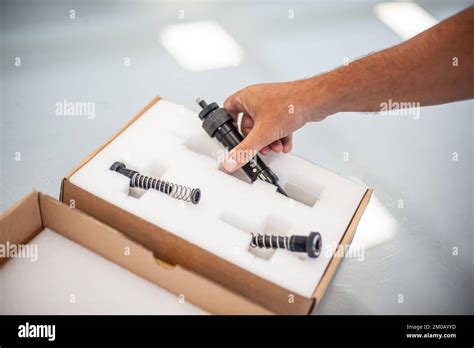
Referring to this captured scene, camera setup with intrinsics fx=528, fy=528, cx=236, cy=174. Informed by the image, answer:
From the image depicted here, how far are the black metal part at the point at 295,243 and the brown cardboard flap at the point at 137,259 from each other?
10 cm

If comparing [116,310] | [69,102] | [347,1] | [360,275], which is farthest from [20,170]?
[347,1]

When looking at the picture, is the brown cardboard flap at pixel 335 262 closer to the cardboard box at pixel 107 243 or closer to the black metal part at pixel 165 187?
the cardboard box at pixel 107 243

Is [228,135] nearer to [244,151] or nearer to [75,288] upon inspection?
[244,151]

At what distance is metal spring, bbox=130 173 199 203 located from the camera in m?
0.86

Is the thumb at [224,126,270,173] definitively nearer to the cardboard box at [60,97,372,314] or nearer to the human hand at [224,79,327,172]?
the human hand at [224,79,327,172]

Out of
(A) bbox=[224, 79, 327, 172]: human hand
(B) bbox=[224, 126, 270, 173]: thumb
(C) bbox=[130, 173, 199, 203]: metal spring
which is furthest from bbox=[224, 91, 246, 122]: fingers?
(C) bbox=[130, 173, 199, 203]: metal spring

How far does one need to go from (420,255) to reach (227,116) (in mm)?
476

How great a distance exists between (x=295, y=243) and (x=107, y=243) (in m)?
0.30

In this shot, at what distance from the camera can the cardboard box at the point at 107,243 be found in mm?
771

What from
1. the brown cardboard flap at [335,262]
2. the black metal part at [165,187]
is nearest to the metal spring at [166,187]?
the black metal part at [165,187]

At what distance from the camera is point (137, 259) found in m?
0.83

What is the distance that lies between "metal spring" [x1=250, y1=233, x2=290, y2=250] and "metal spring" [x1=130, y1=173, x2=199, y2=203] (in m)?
0.12
